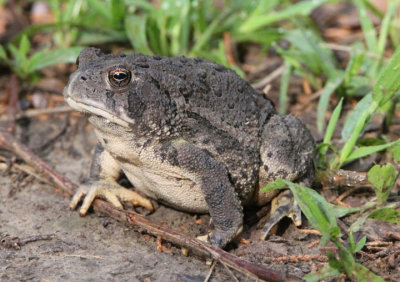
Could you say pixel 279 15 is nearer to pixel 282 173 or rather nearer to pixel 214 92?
pixel 214 92

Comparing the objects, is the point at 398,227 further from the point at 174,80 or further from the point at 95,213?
the point at 95,213

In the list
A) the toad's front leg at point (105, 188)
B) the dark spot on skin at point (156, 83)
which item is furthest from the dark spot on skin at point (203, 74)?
the toad's front leg at point (105, 188)

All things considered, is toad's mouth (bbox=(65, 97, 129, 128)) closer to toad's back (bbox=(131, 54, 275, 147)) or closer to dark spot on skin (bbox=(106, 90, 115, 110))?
dark spot on skin (bbox=(106, 90, 115, 110))

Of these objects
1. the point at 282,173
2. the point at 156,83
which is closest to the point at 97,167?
the point at 156,83

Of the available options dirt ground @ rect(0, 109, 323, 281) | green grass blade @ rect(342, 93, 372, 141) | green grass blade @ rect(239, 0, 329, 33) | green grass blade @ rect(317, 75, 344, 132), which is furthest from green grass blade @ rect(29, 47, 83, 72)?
green grass blade @ rect(342, 93, 372, 141)

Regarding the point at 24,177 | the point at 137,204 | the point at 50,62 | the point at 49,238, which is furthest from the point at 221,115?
the point at 50,62
